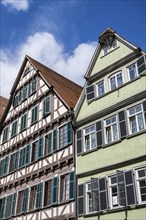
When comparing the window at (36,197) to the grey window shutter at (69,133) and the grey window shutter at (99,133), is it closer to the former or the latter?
the grey window shutter at (69,133)

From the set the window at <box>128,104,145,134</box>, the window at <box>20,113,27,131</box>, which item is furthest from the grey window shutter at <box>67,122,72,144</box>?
the window at <box>20,113,27,131</box>

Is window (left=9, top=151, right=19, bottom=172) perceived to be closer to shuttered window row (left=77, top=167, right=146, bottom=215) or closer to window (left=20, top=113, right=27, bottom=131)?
window (left=20, top=113, right=27, bottom=131)

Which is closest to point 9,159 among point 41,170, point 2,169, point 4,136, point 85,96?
point 2,169

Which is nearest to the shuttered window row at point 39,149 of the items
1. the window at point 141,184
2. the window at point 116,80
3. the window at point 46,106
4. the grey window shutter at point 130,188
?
the window at point 46,106

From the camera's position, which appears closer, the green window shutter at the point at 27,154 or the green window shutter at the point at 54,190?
the green window shutter at the point at 54,190

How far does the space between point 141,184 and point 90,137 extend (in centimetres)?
446

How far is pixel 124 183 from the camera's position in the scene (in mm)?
14195

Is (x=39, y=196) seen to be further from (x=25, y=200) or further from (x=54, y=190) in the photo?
(x=25, y=200)

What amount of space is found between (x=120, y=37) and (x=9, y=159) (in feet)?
40.4

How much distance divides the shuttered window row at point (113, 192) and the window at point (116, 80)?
4.88 m

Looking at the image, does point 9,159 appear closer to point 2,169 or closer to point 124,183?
point 2,169

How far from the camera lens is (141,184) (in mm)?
13672

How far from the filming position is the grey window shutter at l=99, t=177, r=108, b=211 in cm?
1476

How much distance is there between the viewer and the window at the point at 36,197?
1858cm
